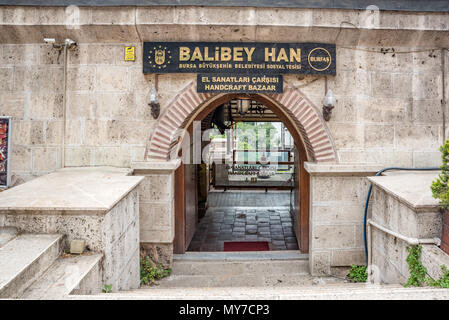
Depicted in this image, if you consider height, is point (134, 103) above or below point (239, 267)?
above

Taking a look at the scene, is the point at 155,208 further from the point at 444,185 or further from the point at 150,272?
the point at 444,185

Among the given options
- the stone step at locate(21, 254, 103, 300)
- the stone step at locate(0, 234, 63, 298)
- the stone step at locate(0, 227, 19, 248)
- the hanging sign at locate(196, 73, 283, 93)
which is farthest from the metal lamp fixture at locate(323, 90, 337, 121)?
the stone step at locate(0, 227, 19, 248)

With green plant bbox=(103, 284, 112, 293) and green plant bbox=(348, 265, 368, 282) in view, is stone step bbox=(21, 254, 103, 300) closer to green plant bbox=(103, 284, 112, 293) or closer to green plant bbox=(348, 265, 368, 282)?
green plant bbox=(103, 284, 112, 293)

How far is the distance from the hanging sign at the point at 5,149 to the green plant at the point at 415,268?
539 centimetres

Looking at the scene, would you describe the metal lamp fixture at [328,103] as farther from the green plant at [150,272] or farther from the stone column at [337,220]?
the green plant at [150,272]

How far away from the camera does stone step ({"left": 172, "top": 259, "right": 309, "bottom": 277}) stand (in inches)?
179

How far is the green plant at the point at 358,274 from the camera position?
4.19 meters

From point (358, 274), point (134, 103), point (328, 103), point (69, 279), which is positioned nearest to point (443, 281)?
point (358, 274)

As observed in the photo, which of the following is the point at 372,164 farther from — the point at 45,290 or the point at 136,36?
the point at 45,290

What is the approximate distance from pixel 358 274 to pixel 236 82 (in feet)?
10.8

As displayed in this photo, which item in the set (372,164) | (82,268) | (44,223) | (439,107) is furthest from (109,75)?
(439,107)

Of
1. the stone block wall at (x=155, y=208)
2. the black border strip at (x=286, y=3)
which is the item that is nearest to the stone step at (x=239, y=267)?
the stone block wall at (x=155, y=208)

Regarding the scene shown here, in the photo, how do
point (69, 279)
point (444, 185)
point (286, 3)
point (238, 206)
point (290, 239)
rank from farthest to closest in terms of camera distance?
point (238, 206)
point (290, 239)
point (286, 3)
point (444, 185)
point (69, 279)

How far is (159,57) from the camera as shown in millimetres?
4383
